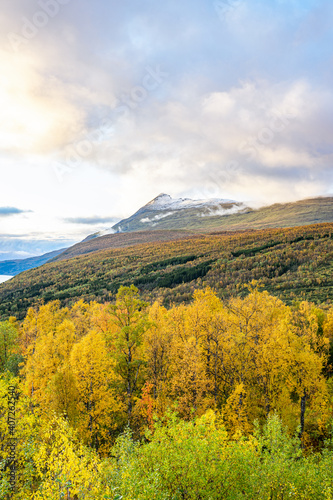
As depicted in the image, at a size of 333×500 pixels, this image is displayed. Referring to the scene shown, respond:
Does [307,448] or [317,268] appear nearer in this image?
[307,448]

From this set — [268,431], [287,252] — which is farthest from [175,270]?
[268,431]

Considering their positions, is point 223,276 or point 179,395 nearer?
point 179,395

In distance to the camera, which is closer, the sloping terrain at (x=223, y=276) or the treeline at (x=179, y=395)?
the treeline at (x=179, y=395)

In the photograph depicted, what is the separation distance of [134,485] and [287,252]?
498 feet

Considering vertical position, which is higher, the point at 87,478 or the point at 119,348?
the point at 119,348

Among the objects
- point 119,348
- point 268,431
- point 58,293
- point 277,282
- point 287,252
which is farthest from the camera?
point 58,293

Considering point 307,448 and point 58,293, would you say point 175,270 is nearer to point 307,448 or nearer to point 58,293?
point 58,293

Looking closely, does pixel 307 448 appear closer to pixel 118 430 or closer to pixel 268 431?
pixel 268 431

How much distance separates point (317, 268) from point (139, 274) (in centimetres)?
11072

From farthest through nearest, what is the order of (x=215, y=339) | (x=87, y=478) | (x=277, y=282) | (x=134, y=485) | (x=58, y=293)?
1. (x=58, y=293)
2. (x=277, y=282)
3. (x=215, y=339)
4. (x=87, y=478)
5. (x=134, y=485)

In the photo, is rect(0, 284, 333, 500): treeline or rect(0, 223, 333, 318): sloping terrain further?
rect(0, 223, 333, 318): sloping terrain

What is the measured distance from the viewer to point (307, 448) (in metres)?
29.9

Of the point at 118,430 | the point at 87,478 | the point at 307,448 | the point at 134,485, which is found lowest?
the point at 307,448

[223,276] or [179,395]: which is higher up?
[179,395]
